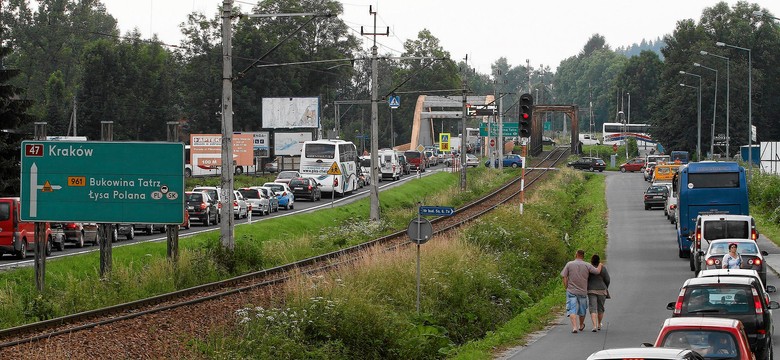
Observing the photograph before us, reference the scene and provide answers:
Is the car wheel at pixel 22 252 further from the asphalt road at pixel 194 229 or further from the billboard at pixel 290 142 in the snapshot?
the billboard at pixel 290 142

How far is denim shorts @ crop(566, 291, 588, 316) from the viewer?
74.6 feet

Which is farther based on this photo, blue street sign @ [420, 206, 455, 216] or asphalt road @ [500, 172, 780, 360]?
blue street sign @ [420, 206, 455, 216]

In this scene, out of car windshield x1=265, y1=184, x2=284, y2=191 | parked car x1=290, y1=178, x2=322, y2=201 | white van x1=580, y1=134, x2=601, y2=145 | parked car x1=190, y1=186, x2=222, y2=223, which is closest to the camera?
parked car x1=190, y1=186, x2=222, y2=223

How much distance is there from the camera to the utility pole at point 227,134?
30.2 meters

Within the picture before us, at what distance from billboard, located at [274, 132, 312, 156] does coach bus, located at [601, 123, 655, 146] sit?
69.6 m

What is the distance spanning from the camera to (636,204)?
69500 millimetres

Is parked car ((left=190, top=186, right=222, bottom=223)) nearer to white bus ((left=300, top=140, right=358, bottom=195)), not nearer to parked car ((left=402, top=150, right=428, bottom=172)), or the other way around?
white bus ((left=300, top=140, right=358, bottom=195))

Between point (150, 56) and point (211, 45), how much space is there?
6.06 m

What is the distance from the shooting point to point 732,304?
1869 cm

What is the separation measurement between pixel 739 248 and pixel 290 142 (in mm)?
65216

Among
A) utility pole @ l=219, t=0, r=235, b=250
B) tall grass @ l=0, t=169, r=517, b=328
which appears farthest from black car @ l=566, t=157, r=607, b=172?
utility pole @ l=219, t=0, r=235, b=250

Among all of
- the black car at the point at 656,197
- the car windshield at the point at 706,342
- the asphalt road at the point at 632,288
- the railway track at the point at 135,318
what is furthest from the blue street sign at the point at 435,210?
the black car at the point at 656,197

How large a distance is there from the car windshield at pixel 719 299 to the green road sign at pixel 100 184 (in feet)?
44.1

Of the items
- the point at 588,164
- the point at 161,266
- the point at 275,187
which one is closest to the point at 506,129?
the point at 588,164
